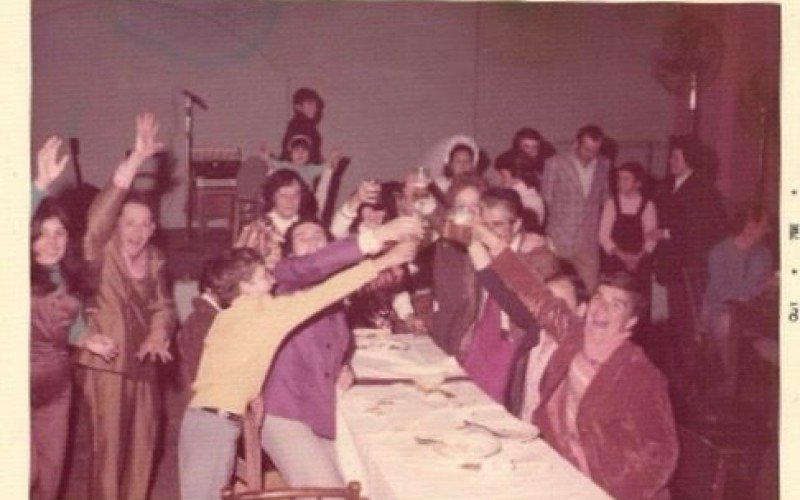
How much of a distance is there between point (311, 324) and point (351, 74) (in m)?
0.98

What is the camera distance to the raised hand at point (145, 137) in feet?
5.07

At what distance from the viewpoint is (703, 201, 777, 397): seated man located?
170cm

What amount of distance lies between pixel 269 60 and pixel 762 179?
3.67 ft

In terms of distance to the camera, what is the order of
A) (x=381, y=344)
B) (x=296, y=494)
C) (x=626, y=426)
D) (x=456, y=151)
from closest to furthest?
(x=296, y=494)
(x=626, y=426)
(x=381, y=344)
(x=456, y=151)

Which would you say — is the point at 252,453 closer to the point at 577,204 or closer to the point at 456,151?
the point at 456,151

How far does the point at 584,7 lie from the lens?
7.87 feet

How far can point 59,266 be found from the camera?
1386 mm

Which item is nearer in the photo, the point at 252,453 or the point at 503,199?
the point at 252,453

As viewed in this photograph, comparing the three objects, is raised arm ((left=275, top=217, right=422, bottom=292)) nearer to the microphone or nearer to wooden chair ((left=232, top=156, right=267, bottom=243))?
wooden chair ((left=232, top=156, right=267, bottom=243))

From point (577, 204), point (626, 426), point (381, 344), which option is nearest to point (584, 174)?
point (577, 204)

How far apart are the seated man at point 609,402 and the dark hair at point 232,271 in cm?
49

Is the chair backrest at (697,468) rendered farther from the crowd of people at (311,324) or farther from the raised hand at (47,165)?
the raised hand at (47,165)

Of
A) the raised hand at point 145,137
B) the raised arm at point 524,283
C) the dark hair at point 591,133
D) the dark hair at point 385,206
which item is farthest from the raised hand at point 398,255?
the dark hair at point 591,133

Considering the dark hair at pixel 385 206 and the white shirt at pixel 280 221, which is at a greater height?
the dark hair at pixel 385 206
